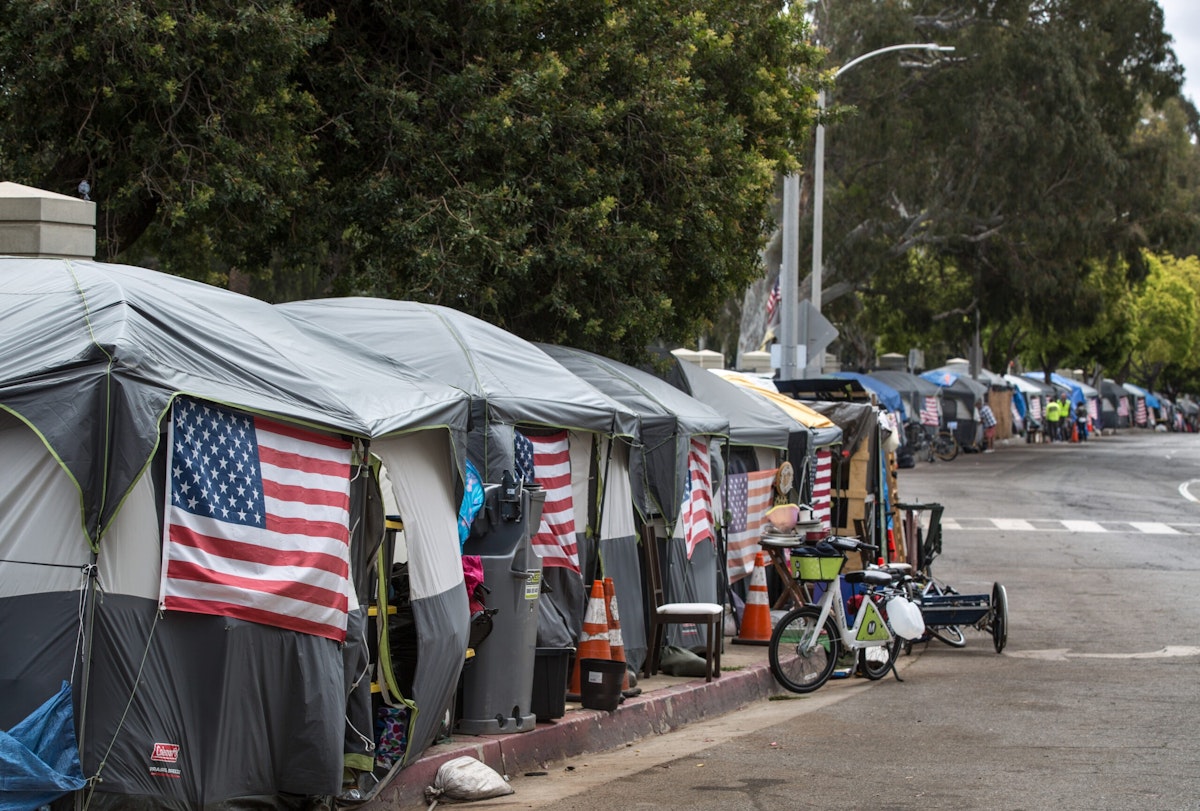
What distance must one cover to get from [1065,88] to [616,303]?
1167 inches

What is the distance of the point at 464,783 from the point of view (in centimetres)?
834

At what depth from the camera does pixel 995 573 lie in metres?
21.6

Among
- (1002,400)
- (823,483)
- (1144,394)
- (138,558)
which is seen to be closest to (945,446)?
(1002,400)

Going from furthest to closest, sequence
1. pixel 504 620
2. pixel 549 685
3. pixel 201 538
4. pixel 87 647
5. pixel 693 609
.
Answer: pixel 693 609
pixel 549 685
pixel 504 620
pixel 201 538
pixel 87 647

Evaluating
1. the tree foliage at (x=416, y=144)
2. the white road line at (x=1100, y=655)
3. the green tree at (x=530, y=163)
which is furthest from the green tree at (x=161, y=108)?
the white road line at (x=1100, y=655)

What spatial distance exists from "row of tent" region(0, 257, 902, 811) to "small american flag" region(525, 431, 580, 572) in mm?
1732

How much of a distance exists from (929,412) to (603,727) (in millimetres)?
38874

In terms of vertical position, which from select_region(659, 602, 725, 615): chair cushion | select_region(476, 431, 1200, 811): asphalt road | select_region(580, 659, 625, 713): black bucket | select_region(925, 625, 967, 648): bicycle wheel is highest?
select_region(659, 602, 725, 615): chair cushion

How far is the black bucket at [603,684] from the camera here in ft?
34.1

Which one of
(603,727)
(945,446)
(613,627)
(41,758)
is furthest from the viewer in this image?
(945,446)

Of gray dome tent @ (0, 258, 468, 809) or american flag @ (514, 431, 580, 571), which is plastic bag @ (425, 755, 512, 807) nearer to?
gray dome tent @ (0, 258, 468, 809)

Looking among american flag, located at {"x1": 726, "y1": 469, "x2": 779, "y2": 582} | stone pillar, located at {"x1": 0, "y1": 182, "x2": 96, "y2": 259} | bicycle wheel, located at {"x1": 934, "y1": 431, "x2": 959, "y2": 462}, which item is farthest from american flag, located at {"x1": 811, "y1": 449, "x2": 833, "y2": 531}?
bicycle wheel, located at {"x1": 934, "y1": 431, "x2": 959, "y2": 462}

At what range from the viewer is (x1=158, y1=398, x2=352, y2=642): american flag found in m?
6.90

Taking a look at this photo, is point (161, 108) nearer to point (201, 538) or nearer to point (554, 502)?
point (554, 502)
